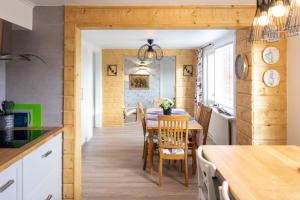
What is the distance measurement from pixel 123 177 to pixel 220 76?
341 cm

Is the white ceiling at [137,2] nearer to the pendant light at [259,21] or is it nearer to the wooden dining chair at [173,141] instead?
the pendant light at [259,21]

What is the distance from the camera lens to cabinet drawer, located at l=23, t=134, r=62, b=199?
199cm

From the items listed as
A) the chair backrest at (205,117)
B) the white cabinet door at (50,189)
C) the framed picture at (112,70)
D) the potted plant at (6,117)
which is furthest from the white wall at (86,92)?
the potted plant at (6,117)

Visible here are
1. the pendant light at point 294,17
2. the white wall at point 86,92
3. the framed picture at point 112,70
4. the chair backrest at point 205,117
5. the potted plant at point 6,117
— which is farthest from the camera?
the framed picture at point 112,70

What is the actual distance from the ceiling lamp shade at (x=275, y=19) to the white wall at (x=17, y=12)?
6.52 feet

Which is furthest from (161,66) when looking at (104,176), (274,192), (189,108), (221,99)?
(274,192)

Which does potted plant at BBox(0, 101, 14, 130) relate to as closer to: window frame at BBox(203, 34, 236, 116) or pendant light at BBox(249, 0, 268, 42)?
pendant light at BBox(249, 0, 268, 42)

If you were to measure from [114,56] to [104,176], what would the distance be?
488 centimetres

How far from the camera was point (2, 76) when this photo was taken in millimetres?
2979

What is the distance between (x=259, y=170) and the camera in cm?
180

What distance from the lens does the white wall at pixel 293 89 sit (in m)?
2.87

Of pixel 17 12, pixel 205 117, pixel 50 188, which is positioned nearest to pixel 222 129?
pixel 205 117

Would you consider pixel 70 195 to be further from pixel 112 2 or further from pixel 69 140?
pixel 112 2

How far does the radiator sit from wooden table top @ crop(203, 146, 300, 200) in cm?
256
